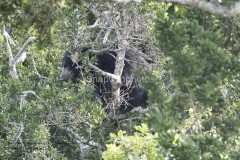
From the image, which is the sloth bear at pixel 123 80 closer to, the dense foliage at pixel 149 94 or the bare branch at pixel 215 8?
the dense foliage at pixel 149 94

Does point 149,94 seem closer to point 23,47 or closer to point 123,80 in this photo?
point 23,47

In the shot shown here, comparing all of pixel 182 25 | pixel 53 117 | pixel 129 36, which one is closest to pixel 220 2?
pixel 182 25

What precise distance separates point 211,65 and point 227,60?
0.42ft

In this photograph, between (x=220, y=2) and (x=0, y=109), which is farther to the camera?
(x=0, y=109)

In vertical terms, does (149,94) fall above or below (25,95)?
above

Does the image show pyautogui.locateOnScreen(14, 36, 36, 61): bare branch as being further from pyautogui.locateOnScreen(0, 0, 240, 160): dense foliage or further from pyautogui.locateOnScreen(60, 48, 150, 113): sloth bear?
pyautogui.locateOnScreen(60, 48, 150, 113): sloth bear

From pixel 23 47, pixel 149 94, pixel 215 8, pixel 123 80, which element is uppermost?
pixel 215 8

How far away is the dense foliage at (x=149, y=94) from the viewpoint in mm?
3420

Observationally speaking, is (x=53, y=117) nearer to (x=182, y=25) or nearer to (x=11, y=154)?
(x=11, y=154)

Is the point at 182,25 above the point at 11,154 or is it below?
above

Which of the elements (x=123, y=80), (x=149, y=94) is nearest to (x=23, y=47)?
(x=123, y=80)

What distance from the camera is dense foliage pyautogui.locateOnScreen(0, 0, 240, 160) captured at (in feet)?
11.2

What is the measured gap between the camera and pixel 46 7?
3986 millimetres

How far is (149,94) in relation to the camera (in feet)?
11.5
